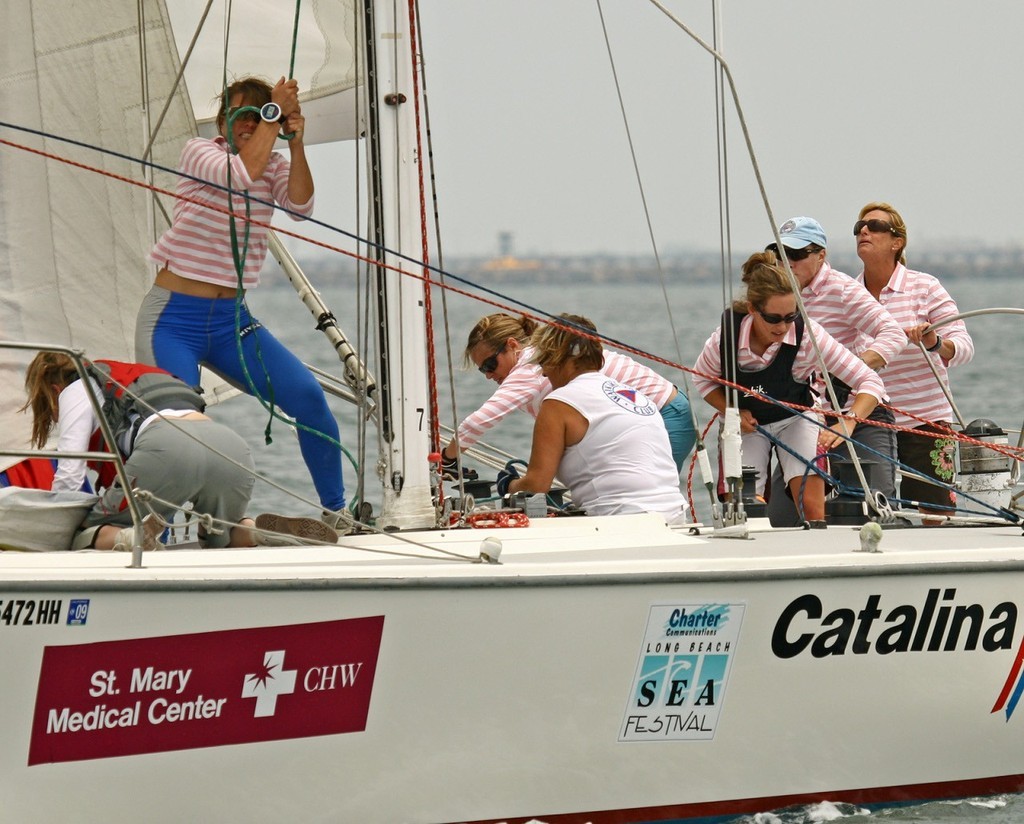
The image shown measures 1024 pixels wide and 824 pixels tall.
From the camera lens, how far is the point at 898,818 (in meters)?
5.37

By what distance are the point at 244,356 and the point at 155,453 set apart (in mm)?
1091

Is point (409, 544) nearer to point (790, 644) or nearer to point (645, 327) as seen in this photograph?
point (790, 644)

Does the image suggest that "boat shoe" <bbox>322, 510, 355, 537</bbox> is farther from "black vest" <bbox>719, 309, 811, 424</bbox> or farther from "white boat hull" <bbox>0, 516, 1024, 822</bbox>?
"black vest" <bbox>719, 309, 811, 424</bbox>

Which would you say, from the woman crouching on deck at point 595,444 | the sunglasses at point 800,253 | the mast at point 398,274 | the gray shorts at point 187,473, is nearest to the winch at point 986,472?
the sunglasses at point 800,253

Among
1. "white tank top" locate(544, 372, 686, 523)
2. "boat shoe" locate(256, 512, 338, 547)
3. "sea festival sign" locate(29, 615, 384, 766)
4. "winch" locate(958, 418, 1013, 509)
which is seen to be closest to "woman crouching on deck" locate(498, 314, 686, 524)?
"white tank top" locate(544, 372, 686, 523)

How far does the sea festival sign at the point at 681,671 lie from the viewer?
488 centimetres

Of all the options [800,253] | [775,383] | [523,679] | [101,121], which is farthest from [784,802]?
[101,121]

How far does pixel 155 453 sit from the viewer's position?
187 inches

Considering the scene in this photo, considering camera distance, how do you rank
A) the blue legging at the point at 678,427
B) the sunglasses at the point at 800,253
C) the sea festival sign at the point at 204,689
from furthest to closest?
the blue legging at the point at 678,427
the sunglasses at the point at 800,253
the sea festival sign at the point at 204,689

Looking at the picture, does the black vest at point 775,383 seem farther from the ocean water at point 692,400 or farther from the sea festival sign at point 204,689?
the sea festival sign at point 204,689

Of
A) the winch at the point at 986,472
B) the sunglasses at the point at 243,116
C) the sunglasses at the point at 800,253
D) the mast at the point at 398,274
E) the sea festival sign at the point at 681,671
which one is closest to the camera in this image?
the sea festival sign at the point at 681,671

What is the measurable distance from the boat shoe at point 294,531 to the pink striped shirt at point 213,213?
881mm

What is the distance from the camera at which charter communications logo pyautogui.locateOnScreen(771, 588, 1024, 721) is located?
198 inches

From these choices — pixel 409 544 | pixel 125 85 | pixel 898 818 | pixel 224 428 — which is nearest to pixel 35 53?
pixel 125 85
